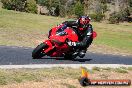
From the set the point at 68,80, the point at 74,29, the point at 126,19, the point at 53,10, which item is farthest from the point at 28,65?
the point at 126,19

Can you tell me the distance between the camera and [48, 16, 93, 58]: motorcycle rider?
46.1 feet

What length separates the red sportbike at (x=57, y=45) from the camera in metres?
13.8

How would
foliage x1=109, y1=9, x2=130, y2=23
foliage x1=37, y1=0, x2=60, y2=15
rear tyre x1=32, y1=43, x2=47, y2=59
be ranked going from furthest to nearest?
1. foliage x1=109, y1=9, x2=130, y2=23
2. foliage x1=37, y1=0, x2=60, y2=15
3. rear tyre x1=32, y1=43, x2=47, y2=59

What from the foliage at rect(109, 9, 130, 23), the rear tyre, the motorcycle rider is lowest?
the foliage at rect(109, 9, 130, 23)

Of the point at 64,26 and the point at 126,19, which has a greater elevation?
the point at 64,26

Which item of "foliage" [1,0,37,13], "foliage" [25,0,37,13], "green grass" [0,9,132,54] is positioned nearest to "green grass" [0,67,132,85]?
"green grass" [0,9,132,54]

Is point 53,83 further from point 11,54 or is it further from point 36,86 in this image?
point 11,54

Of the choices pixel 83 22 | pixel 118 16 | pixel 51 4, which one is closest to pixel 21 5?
pixel 51 4

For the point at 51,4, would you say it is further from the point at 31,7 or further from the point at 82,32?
the point at 82,32

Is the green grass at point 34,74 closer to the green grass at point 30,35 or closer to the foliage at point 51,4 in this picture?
the green grass at point 30,35

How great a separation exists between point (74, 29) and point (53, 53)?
1.18 m

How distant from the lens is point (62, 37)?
13.9 m

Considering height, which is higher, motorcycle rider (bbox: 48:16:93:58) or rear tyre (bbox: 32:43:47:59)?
motorcycle rider (bbox: 48:16:93:58)

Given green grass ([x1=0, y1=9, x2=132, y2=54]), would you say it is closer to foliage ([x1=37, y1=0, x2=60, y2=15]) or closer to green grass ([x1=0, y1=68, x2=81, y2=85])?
green grass ([x1=0, y1=68, x2=81, y2=85])
